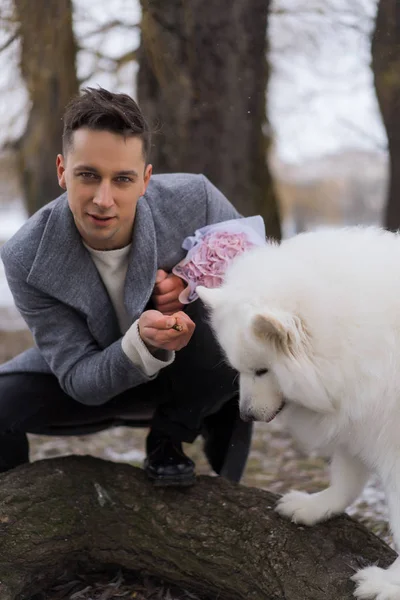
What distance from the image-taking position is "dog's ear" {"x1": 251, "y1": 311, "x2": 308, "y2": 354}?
6.37 ft

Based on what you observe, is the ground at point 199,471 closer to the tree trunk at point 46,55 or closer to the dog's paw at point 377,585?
the dog's paw at point 377,585

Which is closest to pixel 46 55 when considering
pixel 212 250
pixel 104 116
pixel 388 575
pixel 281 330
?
pixel 104 116

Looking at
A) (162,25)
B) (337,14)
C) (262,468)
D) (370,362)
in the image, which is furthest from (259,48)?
(370,362)

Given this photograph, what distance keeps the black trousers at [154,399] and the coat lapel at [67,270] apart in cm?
39

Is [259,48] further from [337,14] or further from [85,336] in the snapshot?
[85,336]

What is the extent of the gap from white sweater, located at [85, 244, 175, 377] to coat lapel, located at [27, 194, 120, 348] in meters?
0.05

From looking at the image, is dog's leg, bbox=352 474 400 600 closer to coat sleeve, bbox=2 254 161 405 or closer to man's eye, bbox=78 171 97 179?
coat sleeve, bbox=2 254 161 405

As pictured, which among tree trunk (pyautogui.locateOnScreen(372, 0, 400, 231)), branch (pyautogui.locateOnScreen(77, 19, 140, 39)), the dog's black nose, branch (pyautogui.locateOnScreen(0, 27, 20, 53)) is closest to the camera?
the dog's black nose

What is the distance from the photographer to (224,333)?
7.46 ft

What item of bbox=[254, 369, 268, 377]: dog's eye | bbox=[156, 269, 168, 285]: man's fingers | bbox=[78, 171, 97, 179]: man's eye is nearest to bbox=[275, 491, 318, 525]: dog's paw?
bbox=[254, 369, 268, 377]: dog's eye

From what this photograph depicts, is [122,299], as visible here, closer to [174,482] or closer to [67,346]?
[67,346]

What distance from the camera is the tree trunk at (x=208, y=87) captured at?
4.93 m

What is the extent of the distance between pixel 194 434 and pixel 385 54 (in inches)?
156

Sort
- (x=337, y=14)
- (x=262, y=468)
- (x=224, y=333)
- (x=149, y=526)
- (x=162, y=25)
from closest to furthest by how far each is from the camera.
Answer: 1. (x=224, y=333)
2. (x=149, y=526)
3. (x=262, y=468)
4. (x=162, y=25)
5. (x=337, y=14)
